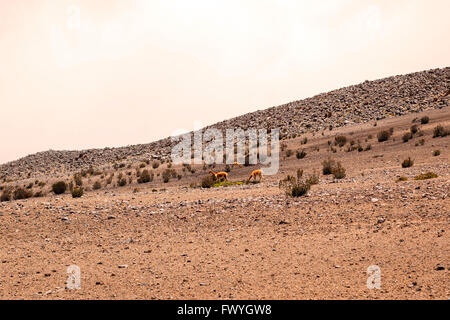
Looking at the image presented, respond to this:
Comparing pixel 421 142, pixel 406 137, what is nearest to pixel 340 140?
pixel 406 137

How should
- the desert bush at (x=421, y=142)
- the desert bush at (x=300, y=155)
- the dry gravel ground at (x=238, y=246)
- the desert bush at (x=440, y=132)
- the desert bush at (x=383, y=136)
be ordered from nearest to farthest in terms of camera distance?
the dry gravel ground at (x=238, y=246) → the desert bush at (x=421, y=142) → the desert bush at (x=440, y=132) → the desert bush at (x=383, y=136) → the desert bush at (x=300, y=155)

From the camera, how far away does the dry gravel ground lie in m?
7.59

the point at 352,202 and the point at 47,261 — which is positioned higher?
the point at 352,202

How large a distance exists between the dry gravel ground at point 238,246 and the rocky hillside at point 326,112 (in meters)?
36.1

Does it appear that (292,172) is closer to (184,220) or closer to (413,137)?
(413,137)

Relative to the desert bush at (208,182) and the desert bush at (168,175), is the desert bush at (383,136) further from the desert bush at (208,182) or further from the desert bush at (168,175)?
the desert bush at (168,175)

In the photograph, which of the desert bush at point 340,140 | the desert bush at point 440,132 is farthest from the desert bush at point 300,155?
the desert bush at point 440,132

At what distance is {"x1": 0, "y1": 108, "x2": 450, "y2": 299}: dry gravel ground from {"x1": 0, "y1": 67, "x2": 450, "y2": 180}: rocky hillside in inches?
1419

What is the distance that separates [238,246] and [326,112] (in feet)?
166

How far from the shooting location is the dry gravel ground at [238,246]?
759cm
